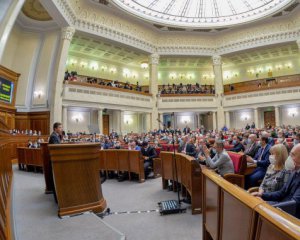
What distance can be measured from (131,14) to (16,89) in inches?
338

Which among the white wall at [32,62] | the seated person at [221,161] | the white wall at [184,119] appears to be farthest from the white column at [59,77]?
the white wall at [184,119]

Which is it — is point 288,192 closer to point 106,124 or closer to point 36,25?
point 36,25

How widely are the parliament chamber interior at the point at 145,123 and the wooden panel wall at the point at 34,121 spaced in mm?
83

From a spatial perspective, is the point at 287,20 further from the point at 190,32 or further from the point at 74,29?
the point at 74,29

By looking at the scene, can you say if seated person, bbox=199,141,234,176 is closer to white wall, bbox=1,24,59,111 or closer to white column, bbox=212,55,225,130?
white wall, bbox=1,24,59,111

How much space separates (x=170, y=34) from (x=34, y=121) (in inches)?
483

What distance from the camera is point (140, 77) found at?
24.1m

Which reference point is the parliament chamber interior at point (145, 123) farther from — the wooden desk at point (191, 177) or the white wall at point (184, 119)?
the white wall at point (184, 119)

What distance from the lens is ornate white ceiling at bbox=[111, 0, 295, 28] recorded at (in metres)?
16.2

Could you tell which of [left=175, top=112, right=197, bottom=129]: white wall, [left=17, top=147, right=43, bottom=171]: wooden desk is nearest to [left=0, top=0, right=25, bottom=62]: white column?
[left=17, top=147, right=43, bottom=171]: wooden desk

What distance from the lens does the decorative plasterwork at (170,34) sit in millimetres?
14642

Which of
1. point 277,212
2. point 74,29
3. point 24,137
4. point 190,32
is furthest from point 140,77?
point 277,212

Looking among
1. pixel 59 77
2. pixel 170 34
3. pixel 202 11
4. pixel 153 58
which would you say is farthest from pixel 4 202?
pixel 170 34

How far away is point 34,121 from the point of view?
1373 cm
